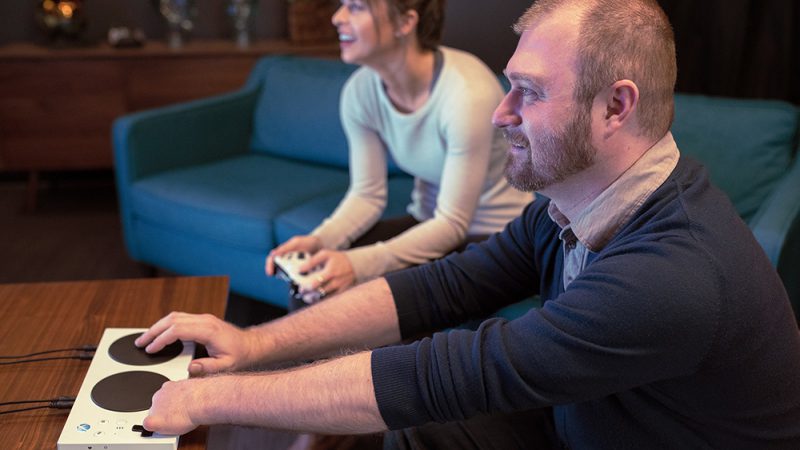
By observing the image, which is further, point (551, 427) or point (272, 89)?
point (272, 89)

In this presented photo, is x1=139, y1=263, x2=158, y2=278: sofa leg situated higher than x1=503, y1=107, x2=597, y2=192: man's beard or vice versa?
x1=503, y1=107, x2=597, y2=192: man's beard

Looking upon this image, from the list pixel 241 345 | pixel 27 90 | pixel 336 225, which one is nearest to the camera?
pixel 241 345

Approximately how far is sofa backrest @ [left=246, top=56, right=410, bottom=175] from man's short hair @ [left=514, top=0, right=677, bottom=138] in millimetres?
1811

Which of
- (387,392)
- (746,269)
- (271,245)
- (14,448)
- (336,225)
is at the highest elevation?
(746,269)

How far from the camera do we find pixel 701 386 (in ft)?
3.29

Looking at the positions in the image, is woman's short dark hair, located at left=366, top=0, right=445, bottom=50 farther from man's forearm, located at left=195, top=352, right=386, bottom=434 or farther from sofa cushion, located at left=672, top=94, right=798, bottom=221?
man's forearm, located at left=195, top=352, right=386, bottom=434

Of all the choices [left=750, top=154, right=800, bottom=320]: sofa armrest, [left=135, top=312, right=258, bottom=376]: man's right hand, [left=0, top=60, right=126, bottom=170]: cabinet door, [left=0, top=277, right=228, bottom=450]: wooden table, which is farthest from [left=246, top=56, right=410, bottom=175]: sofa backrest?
[left=135, top=312, right=258, bottom=376]: man's right hand

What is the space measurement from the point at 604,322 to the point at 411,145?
1.14m

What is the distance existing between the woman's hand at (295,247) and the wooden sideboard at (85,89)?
6.62ft

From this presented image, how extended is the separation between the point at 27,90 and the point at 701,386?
3379mm

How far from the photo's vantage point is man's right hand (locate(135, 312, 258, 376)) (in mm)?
1264

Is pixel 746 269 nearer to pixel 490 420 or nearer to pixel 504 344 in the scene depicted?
pixel 504 344

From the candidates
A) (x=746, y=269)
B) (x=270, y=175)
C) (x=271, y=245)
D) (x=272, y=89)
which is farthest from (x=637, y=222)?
(x=272, y=89)

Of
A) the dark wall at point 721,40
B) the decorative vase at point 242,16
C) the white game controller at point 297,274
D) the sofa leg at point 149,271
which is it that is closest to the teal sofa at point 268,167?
the sofa leg at point 149,271
